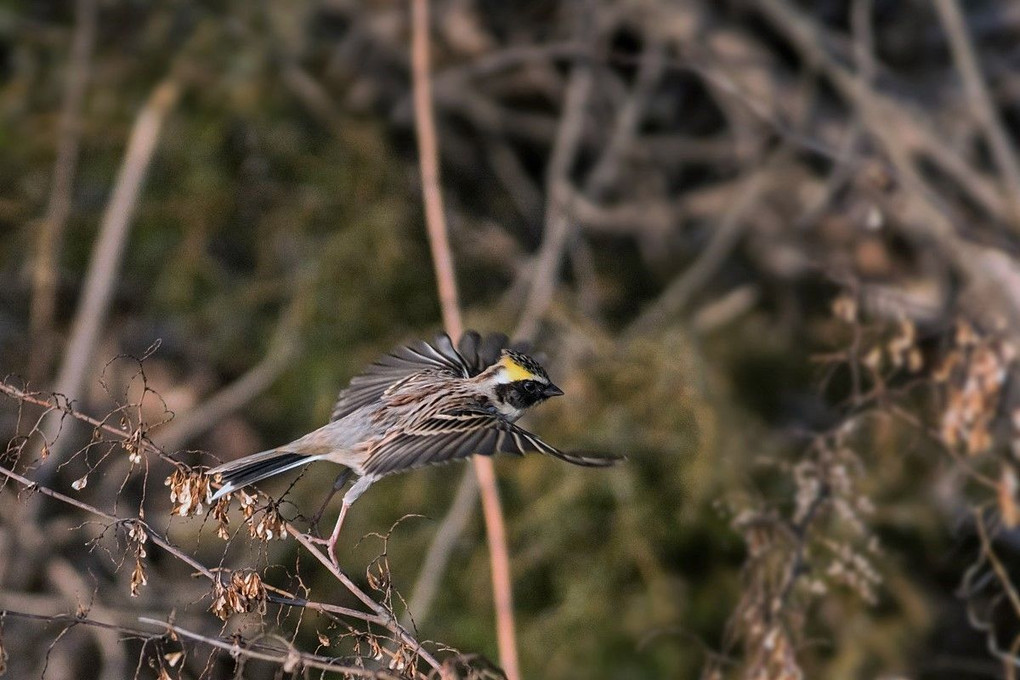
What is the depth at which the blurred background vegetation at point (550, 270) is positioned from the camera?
17.5 feet

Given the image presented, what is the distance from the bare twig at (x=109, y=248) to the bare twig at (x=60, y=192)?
11 centimetres

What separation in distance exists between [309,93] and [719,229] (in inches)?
86.0

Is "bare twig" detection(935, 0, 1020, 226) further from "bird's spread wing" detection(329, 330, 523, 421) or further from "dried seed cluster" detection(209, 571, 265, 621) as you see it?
"dried seed cluster" detection(209, 571, 265, 621)

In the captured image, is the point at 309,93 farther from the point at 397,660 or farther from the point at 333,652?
the point at 397,660

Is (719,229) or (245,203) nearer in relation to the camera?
(245,203)

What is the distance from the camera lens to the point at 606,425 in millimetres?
5512

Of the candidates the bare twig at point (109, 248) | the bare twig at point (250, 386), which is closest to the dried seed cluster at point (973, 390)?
the bare twig at point (250, 386)

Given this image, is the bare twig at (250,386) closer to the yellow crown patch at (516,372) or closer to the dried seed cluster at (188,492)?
the yellow crown patch at (516,372)

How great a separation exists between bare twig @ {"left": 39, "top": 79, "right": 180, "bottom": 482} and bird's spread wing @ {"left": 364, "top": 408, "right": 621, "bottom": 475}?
8.31 feet

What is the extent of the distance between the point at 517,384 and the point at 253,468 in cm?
81

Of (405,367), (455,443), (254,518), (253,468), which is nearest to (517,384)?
(405,367)

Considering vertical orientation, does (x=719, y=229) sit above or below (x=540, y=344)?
above

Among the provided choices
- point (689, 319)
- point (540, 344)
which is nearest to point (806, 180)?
point (689, 319)

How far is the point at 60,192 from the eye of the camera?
5.52 meters
